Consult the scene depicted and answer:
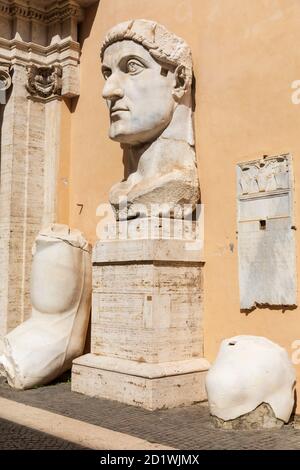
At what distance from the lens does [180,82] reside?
219 inches

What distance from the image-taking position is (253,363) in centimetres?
420

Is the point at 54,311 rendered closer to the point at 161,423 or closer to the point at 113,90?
the point at 161,423

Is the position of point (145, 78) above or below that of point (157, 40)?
below

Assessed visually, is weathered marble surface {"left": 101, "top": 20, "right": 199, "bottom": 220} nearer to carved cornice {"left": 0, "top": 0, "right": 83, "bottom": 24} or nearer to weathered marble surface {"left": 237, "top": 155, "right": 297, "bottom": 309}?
weathered marble surface {"left": 237, "top": 155, "right": 297, "bottom": 309}

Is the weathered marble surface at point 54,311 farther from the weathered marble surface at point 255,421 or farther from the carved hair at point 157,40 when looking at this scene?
the weathered marble surface at point 255,421

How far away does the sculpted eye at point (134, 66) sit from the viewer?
5465 mm

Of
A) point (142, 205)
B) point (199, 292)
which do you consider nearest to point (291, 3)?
point (142, 205)

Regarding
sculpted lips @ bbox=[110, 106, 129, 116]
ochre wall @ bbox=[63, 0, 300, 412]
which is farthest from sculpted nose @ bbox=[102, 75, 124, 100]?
ochre wall @ bbox=[63, 0, 300, 412]

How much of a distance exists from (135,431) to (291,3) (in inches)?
148

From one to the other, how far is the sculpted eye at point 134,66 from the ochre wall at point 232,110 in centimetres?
62

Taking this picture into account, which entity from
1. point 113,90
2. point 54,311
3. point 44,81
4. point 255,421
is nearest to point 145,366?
point 255,421

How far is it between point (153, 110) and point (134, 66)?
0.47 m

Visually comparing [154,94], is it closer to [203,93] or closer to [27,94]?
[203,93]

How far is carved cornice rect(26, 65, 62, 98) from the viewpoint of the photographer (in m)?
7.26
